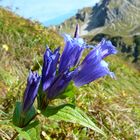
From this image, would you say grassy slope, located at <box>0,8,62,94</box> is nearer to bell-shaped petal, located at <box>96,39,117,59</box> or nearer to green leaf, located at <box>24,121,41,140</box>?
green leaf, located at <box>24,121,41,140</box>

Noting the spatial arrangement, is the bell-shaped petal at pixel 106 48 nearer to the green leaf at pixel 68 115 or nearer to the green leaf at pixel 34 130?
the green leaf at pixel 68 115

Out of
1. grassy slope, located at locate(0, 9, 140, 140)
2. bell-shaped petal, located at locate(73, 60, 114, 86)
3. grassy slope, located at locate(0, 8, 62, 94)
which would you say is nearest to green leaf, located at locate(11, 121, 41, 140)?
bell-shaped petal, located at locate(73, 60, 114, 86)

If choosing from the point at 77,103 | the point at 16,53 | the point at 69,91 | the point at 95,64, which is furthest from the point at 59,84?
the point at 16,53

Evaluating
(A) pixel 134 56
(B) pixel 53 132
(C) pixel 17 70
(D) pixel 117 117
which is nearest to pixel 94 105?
(D) pixel 117 117

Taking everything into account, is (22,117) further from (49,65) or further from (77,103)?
(77,103)

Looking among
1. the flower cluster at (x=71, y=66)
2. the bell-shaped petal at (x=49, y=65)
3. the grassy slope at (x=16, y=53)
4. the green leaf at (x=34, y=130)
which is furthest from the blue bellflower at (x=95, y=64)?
the grassy slope at (x=16, y=53)

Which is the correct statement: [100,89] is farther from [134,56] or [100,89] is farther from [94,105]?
[134,56]

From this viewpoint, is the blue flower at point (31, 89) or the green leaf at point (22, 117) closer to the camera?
the blue flower at point (31, 89)

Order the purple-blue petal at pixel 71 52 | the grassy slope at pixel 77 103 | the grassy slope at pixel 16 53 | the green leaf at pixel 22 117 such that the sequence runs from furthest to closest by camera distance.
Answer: the grassy slope at pixel 16 53 < the grassy slope at pixel 77 103 < the green leaf at pixel 22 117 < the purple-blue petal at pixel 71 52
